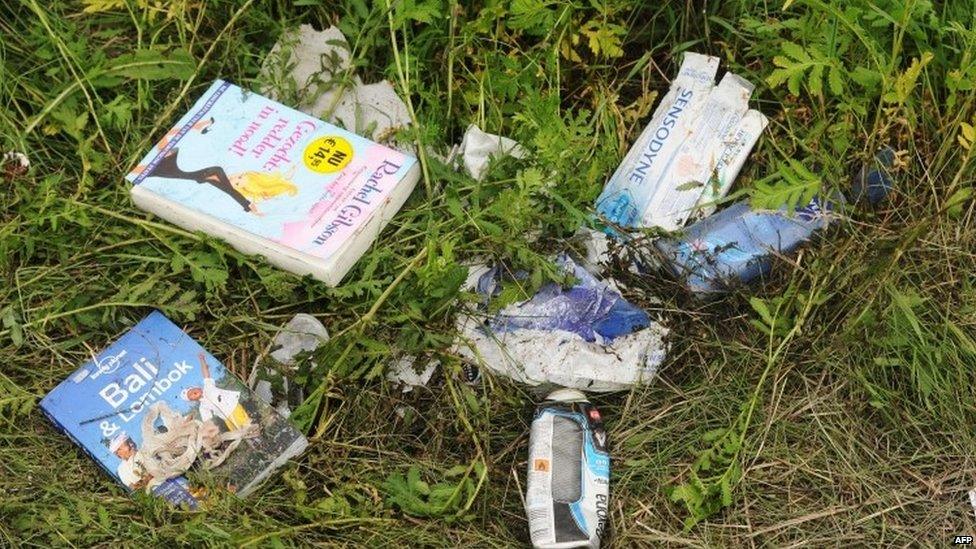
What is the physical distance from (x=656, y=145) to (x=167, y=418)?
1328mm

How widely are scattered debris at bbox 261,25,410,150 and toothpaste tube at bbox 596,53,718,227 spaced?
0.56m

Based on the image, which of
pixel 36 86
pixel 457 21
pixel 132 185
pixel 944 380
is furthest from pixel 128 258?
pixel 944 380

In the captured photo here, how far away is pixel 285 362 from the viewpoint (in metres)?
2.49

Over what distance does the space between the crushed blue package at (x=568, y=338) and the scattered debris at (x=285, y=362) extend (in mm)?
347

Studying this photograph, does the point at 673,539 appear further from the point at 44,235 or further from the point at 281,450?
the point at 44,235

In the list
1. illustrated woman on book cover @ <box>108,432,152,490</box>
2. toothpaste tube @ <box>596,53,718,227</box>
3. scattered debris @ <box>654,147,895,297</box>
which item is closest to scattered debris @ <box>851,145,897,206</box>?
scattered debris @ <box>654,147,895,297</box>

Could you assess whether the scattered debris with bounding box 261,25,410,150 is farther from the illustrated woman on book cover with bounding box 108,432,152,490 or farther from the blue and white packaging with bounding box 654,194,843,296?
the illustrated woman on book cover with bounding box 108,432,152,490

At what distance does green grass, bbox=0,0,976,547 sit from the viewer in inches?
90.3

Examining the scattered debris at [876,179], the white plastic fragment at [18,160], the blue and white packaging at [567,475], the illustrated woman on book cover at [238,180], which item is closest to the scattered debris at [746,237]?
the scattered debris at [876,179]

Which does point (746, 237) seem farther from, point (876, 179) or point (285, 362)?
point (285, 362)

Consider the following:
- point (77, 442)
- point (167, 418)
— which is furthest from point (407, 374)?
point (77, 442)

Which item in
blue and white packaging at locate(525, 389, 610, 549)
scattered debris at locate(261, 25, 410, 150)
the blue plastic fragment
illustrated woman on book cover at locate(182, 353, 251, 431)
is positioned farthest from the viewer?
scattered debris at locate(261, 25, 410, 150)

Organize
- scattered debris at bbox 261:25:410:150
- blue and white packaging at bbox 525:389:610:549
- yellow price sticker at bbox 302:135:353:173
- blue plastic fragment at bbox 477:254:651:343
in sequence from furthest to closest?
1. scattered debris at bbox 261:25:410:150
2. yellow price sticker at bbox 302:135:353:173
3. blue plastic fragment at bbox 477:254:651:343
4. blue and white packaging at bbox 525:389:610:549

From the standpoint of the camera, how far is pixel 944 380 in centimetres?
239
